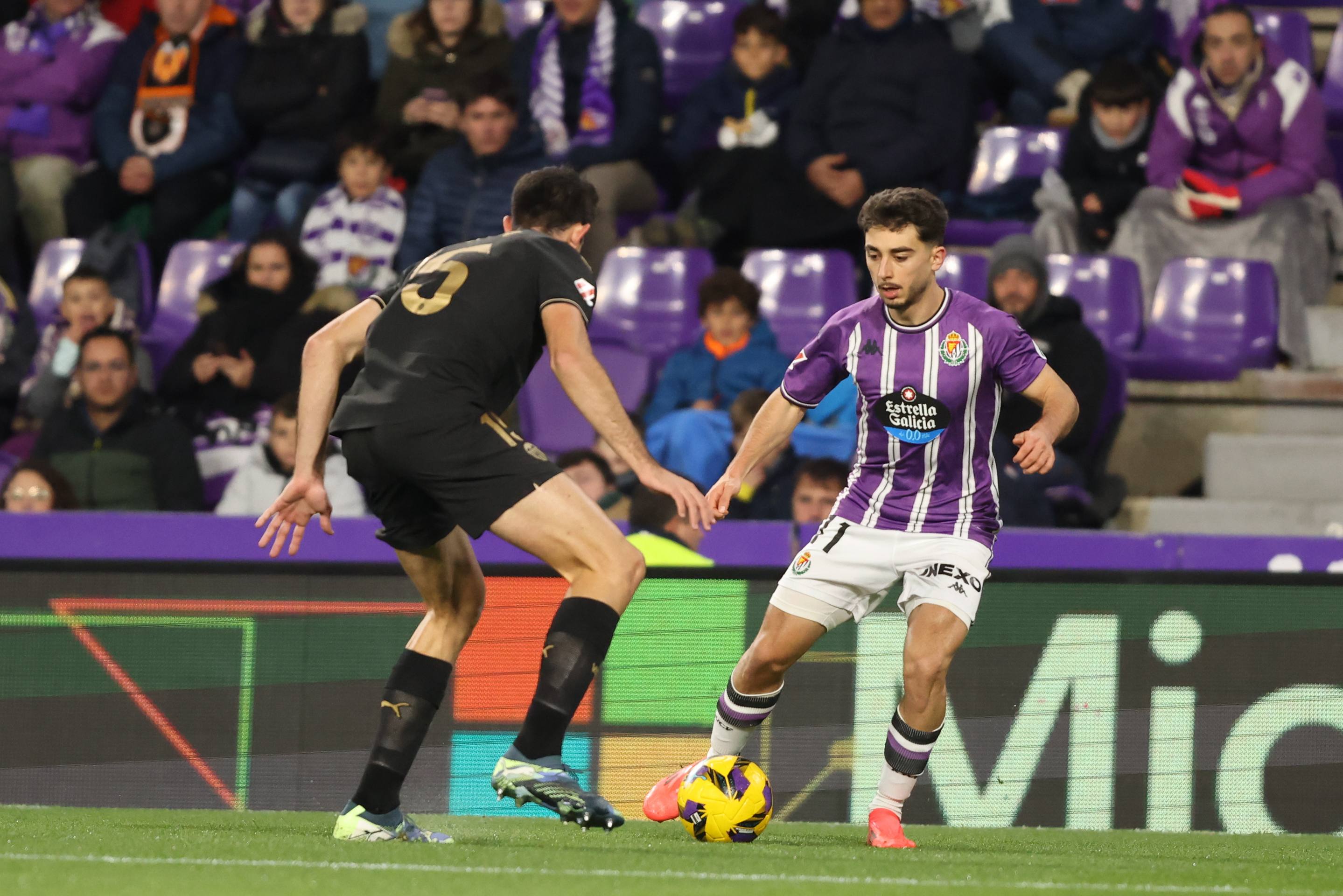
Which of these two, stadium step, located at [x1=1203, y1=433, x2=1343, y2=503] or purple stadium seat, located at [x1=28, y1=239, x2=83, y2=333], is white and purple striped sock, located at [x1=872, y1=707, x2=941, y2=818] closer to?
stadium step, located at [x1=1203, y1=433, x2=1343, y2=503]

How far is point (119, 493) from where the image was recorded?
8461 mm

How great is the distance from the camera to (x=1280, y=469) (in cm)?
874

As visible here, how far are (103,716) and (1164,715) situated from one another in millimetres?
3549

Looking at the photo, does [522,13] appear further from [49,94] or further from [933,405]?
[933,405]

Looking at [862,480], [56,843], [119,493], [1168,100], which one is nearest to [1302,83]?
[1168,100]

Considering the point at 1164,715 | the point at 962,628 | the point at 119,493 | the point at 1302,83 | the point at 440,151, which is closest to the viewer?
the point at 962,628

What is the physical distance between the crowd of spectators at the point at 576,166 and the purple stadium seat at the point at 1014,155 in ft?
0.46

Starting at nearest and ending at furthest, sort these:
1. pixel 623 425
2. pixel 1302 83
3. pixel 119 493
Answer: pixel 623 425
pixel 119 493
pixel 1302 83

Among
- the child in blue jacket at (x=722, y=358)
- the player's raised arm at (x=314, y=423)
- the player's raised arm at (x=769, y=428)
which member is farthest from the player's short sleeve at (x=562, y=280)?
the child in blue jacket at (x=722, y=358)

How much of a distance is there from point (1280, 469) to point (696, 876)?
5540 mm

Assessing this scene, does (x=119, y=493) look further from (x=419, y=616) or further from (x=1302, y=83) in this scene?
(x=1302, y=83)

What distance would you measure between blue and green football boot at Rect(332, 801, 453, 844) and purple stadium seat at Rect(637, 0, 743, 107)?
748 centimetres

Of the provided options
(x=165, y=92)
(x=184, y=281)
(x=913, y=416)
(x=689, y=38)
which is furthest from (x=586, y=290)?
(x=689, y=38)

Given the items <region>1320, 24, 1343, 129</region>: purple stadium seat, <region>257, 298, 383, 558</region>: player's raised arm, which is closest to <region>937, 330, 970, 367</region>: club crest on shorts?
<region>257, 298, 383, 558</region>: player's raised arm
